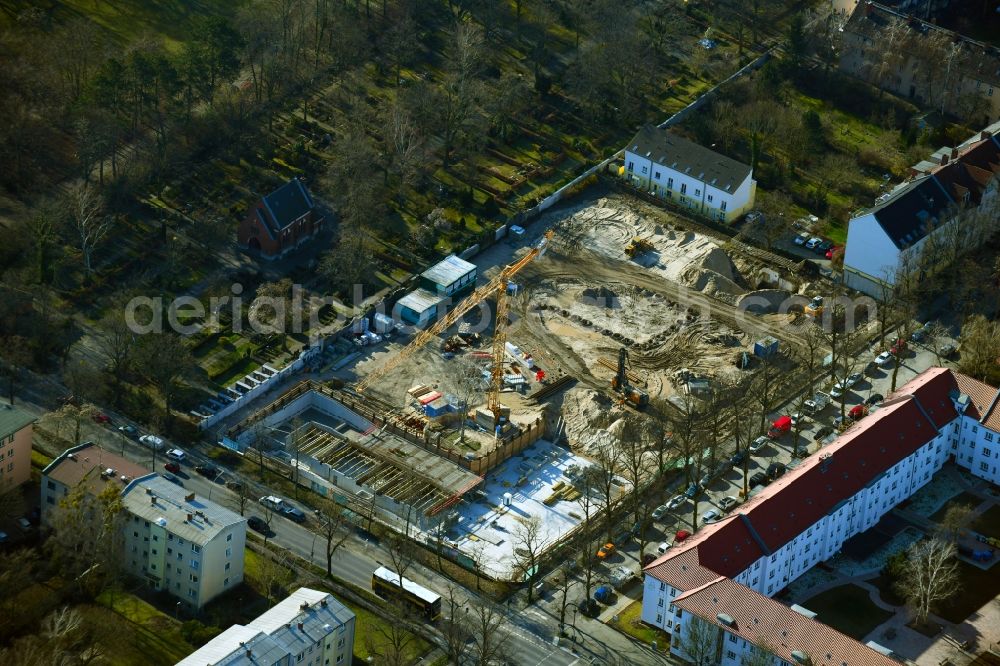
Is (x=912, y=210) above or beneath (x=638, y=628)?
above

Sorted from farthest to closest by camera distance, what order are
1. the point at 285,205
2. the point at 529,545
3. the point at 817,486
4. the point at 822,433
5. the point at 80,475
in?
the point at 285,205
the point at 822,433
the point at 817,486
the point at 80,475
the point at 529,545

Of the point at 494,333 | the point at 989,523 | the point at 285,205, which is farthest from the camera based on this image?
the point at 285,205

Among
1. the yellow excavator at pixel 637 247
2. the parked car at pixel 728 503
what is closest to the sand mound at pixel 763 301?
the yellow excavator at pixel 637 247

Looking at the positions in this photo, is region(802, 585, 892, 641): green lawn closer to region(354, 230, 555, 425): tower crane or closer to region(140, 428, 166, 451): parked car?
region(354, 230, 555, 425): tower crane

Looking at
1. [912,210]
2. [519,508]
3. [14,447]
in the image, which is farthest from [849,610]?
[14,447]

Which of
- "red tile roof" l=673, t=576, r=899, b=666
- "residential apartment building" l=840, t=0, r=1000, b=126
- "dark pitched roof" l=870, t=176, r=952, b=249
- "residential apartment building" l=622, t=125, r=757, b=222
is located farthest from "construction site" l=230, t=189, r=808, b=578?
"residential apartment building" l=840, t=0, r=1000, b=126

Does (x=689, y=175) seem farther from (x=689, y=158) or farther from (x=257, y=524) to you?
(x=257, y=524)

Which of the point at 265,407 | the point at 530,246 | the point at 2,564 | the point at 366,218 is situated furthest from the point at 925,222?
the point at 2,564

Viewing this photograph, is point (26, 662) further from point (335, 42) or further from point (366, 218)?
point (335, 42)
